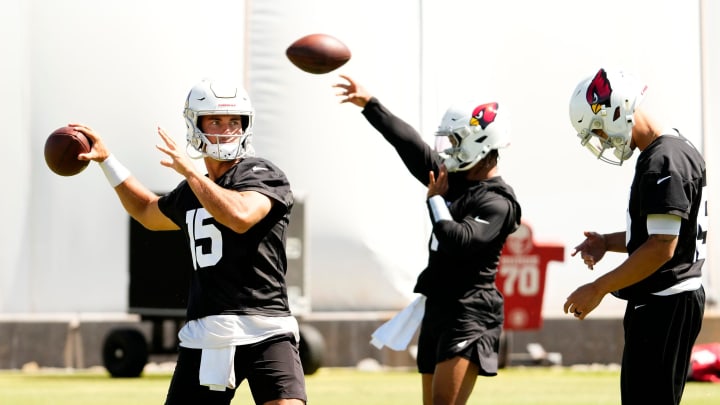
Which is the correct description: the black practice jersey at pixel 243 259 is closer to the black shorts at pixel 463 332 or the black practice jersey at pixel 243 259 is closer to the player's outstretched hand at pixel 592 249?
the black shorts at pixel 463 332

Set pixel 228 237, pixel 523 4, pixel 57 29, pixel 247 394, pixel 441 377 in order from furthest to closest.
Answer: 1. pixel 523 4
2. pixel 57 29
3. pixel 247 394
4. pixel 441 377
5. pixel 228 237

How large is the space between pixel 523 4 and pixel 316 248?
2891 millimetres

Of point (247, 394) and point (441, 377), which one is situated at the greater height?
point (441, 377)

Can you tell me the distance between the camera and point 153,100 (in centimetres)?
1192

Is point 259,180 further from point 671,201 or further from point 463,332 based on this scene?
point 671,201

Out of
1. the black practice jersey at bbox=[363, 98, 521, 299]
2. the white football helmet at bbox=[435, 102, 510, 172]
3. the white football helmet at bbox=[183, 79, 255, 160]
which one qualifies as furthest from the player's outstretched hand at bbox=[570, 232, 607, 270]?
the white football helmet at bbox=[183, 79, 255, 160]

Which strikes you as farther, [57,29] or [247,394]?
[57,29]

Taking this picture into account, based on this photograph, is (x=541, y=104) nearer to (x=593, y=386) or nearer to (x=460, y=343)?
(x=593, y=386)

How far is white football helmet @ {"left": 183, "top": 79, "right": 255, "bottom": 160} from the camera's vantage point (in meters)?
4.62

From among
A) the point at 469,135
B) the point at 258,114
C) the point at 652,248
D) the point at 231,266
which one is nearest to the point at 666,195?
the point at 652,248

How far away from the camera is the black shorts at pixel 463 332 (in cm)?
501

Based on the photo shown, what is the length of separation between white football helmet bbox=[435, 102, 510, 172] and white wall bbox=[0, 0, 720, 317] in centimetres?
654

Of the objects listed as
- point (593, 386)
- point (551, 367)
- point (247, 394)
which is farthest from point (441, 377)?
point (551, 367)

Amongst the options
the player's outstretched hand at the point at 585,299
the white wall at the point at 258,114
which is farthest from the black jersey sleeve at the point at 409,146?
the white wall at the point at 258,114
